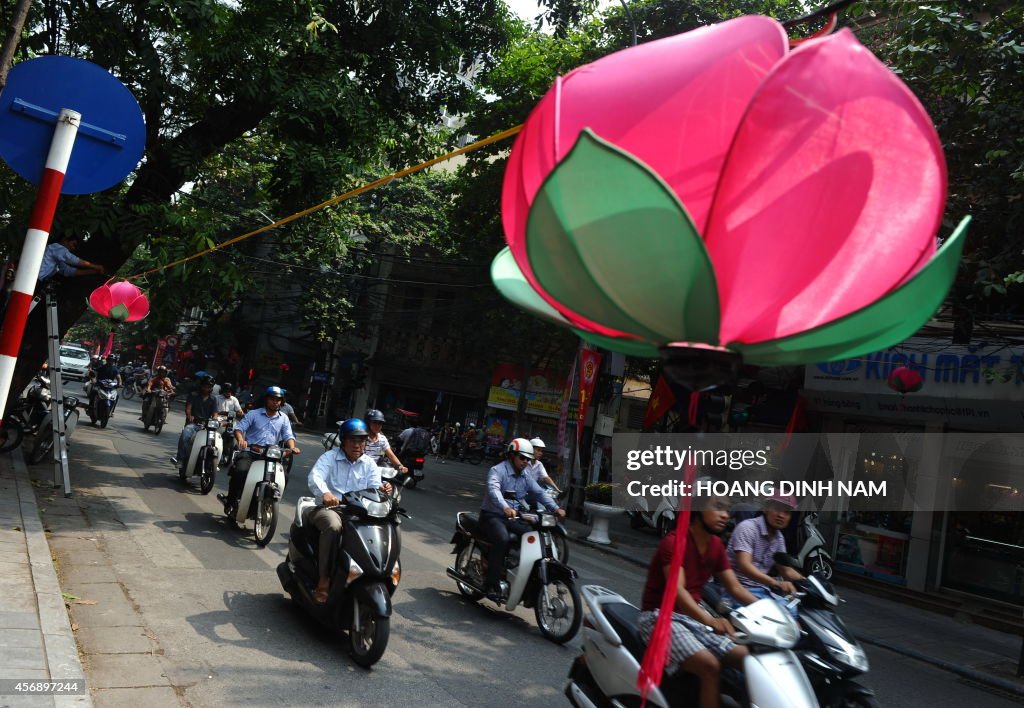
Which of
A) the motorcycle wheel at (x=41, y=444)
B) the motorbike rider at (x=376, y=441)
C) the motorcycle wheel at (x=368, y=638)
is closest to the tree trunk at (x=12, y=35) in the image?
the motorcycle wheel at (x=368, y=638)

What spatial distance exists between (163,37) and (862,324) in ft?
32.8

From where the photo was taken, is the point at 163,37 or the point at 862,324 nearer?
the point at 862,324

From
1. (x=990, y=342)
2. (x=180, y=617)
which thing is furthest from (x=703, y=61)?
(x=990, y=342)

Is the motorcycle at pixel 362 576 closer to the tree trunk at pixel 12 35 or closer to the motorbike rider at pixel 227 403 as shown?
the tree trunk at pixel 12 35

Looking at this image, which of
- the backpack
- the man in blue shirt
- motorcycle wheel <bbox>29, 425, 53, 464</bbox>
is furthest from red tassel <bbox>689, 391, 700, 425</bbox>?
the backpack

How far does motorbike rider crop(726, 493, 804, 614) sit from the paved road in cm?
147

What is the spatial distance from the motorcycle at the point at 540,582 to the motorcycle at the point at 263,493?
2.23 meters

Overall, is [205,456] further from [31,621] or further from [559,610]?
[31,621]

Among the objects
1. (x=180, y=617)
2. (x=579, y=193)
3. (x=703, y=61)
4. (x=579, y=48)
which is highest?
(x=579, y=48)

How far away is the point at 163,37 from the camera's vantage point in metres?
9.60

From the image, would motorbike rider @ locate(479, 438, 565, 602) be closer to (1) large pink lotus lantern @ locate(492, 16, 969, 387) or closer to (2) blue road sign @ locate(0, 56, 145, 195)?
(2) blue road sign @ locate(0, 56, 145, 195)

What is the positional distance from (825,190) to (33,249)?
256 centimetres

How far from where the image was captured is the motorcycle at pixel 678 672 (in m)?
3.75

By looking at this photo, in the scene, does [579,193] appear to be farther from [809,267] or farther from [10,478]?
[10,478]
